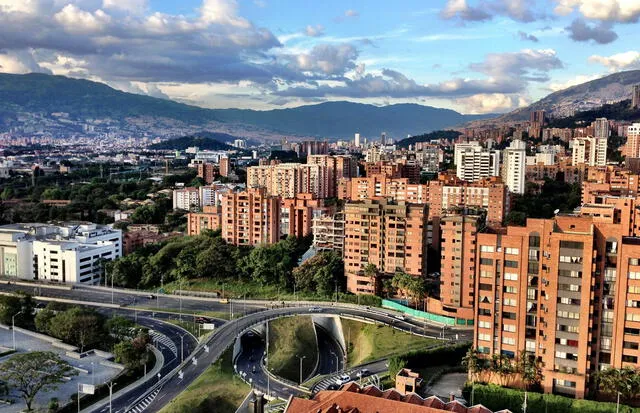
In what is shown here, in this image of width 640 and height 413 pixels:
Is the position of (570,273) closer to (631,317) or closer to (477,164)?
(631,317)

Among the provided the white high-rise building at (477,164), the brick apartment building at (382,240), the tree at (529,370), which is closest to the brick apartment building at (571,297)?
→ the tree at (529,370)

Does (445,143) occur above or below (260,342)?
above

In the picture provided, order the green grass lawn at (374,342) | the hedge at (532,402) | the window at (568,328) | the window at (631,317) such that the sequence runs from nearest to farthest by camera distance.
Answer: the hedge at (532,402) < the window at (631,317) < the window at (568,328) < the green grass lawn at (374,342)

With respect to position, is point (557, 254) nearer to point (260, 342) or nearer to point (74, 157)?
point (260, 342)

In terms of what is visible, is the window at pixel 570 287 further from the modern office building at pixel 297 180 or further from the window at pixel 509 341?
the modern office building at pixel 297 180

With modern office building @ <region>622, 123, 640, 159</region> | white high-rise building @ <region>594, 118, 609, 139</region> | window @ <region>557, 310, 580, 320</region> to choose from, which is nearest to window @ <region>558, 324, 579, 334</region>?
window @ <region>557, 310, 580, 320</region>

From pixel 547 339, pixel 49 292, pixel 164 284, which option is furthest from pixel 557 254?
pixel 49 292
